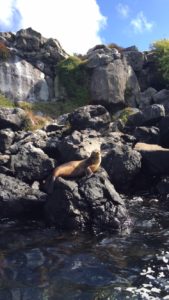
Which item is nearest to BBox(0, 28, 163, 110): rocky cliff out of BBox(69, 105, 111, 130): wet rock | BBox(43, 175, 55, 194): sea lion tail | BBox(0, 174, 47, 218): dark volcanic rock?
BBox(69, 105, 111, 130): wet rock

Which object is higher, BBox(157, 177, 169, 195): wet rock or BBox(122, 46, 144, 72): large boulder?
BBox(122, 46, 144, 72): large boulder

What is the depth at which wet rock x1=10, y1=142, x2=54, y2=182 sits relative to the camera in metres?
19.2

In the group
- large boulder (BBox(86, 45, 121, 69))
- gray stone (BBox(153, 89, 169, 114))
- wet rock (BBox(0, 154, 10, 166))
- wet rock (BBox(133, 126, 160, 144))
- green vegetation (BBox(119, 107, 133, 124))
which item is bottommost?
wet rock (BBox(0, 154, 10, 166))

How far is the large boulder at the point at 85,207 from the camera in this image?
15164 mm

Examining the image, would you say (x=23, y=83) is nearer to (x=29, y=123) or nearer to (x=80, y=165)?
(x=29, y=123)

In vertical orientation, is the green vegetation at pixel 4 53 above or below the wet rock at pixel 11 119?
above

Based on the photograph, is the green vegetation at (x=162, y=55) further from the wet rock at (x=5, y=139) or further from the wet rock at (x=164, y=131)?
the wet rock at (x=5, y=139)

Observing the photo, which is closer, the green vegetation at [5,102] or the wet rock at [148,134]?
the wet rock at [148,134]

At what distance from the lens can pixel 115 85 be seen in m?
33.7

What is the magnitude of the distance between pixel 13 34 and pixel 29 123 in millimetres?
13328

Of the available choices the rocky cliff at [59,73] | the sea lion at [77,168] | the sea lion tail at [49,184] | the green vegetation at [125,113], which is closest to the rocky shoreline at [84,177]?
the sea lion tail at [49,184]

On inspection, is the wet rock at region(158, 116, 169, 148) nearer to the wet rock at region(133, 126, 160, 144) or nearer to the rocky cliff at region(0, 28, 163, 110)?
the wet rock at region(133, 126, 160, 144)

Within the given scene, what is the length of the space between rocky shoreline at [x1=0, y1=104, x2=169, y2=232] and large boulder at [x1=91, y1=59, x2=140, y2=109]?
4760 mm

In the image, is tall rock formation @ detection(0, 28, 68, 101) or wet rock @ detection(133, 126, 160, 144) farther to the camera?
tall rock formation @ detection(0, 28, 68, 101)
